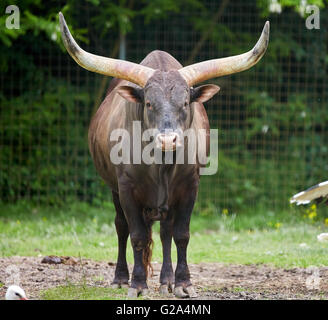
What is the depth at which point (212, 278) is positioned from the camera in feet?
22.5

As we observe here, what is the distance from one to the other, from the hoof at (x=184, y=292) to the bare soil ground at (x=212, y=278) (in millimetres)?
84

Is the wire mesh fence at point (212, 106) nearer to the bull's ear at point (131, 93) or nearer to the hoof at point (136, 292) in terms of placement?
the hoof at point (136, 292)

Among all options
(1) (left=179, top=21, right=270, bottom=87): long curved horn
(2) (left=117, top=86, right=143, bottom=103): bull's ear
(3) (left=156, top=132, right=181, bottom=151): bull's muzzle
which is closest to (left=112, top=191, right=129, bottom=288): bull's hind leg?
(2) (left=117, top=86, right=143, bottom=103): bull's ear

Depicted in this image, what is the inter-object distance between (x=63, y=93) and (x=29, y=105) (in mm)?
568

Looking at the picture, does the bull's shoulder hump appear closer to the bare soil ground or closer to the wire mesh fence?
the bare soil ground

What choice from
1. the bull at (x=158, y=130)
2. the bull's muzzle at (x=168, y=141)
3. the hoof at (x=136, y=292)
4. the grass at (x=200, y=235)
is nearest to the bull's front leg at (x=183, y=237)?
the bull at (x=158, y=130)

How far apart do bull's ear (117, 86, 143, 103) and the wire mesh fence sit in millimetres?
5579

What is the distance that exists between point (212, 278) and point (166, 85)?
234cm

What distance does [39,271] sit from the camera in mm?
6734

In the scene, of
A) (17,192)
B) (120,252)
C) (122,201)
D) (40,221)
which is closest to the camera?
(122,201)

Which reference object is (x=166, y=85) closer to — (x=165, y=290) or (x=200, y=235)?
(x=165, y=290)

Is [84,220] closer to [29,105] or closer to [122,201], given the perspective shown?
[29,105]

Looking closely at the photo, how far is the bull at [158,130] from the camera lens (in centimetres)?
536

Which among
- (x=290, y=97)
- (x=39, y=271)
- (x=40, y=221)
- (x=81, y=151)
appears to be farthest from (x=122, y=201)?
(x=290, y=97)
